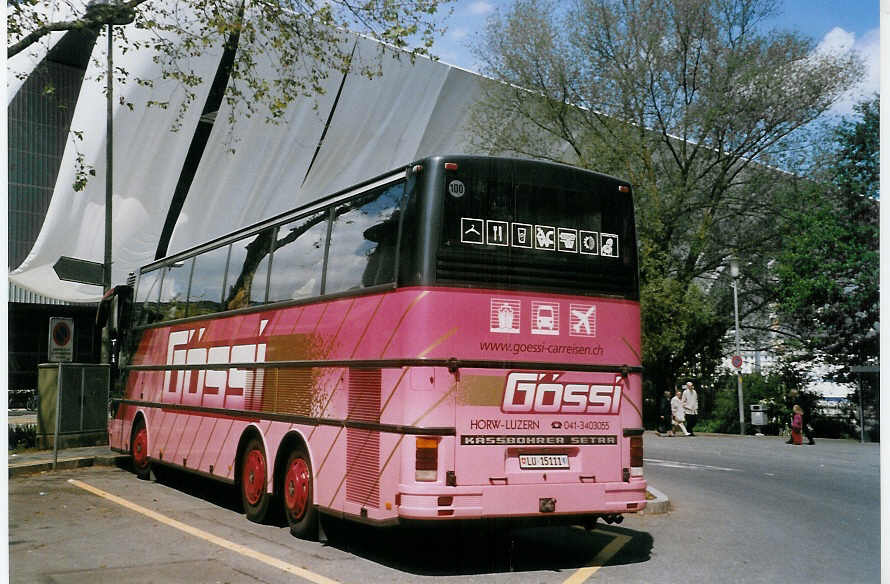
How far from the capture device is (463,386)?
833 centimetres

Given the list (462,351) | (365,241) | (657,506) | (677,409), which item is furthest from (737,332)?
(462,351)

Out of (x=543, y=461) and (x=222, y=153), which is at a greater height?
(x=222, y=153)

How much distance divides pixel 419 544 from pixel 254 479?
223 centimetres

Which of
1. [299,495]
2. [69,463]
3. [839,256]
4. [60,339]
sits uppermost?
[839,256]

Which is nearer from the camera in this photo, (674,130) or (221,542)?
(221,542)

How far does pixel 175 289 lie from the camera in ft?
46.2

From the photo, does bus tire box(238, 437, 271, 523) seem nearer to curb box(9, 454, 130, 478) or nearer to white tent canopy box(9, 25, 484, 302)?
curb box(9, 454, 130, 478)

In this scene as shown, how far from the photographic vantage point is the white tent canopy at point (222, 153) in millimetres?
16125

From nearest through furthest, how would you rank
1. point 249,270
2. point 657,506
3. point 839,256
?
point 249,270
point 657,506
point 839,256

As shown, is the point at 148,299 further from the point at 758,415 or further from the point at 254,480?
the point at 758,415

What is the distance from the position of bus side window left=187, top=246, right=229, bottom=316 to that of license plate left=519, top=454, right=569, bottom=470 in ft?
17.0

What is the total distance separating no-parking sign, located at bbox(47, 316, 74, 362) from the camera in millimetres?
14906

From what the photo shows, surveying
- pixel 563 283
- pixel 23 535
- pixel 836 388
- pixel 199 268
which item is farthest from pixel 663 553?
pixel 836 388

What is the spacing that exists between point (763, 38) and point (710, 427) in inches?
641
